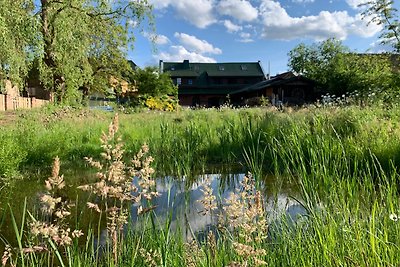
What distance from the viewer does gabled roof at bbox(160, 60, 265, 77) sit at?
50.6 m

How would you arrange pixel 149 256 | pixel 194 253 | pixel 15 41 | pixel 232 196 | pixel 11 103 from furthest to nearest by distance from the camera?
pixel 11 103
pixel 15 41
pixel 194 253
pixel 149 256
pixel 232 196

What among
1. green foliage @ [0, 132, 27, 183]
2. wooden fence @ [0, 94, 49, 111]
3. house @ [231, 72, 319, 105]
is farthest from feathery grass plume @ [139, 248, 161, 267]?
house @ [231, 72, 319, 105]

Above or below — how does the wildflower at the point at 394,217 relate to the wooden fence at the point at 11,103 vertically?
below

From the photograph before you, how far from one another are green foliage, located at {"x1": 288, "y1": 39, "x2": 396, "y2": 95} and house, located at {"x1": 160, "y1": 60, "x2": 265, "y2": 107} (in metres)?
7.52

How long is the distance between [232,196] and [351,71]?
95.4ft

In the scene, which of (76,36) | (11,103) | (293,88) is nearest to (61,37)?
(76,36)

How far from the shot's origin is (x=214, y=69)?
5244cm

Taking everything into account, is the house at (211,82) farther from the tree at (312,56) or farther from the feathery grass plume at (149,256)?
the feathery grass plume at (149,256)

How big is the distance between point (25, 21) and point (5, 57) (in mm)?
1565

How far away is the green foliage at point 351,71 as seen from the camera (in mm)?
20047

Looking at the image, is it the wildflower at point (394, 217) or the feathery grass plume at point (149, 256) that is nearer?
the feathery grass plume at point (149, 256)

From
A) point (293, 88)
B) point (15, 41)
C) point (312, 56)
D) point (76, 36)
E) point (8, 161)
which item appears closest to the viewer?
point (8, 161)

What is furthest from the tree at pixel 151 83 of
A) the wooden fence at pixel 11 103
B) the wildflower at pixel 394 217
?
the wildflower at pixel 394 217

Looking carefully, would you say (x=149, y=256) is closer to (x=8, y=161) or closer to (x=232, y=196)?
(x=232, y=196)
